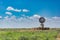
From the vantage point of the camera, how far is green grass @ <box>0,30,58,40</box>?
29.6 feet

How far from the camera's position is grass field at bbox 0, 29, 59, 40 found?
9027 mm

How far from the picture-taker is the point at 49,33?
401 inches

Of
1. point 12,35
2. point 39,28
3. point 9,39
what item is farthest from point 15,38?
point 39,28

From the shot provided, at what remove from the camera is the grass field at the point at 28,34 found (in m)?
9.03

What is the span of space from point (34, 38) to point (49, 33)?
145cm

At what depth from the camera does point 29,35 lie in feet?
31.2

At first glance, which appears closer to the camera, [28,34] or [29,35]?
[29,35]

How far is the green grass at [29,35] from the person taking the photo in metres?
9.01

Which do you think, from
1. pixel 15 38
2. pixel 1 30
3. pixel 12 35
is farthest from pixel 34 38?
pixel 1 30

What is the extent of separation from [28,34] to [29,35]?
223mm

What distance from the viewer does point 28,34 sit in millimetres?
9727

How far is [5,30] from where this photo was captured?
10438mm

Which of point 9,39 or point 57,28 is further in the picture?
point 57,28

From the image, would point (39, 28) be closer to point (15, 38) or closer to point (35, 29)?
point (35, 29)
